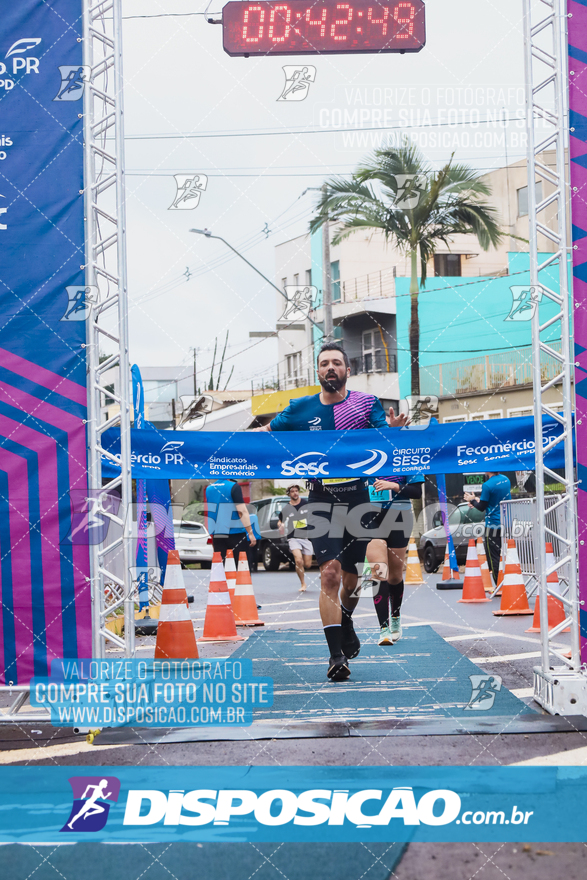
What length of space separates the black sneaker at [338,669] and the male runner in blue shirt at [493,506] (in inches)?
247

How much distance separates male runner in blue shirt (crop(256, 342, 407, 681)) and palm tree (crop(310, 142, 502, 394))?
1703 cm

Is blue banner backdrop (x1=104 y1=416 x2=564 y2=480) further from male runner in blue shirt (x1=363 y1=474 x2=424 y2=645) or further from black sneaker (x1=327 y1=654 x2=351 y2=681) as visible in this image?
black sneaker (x1=327 y1=654 x2=351 y2=681)

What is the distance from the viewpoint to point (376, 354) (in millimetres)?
36156

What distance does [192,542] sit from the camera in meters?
21.8

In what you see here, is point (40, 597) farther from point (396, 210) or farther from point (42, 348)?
point (396, 210)

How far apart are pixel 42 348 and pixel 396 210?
19930 millimetres

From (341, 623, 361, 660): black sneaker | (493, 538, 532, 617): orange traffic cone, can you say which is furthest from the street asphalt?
(493, 538, 532, 617): orange traffic cone

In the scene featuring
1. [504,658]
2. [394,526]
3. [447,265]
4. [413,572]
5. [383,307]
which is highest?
[447,265]

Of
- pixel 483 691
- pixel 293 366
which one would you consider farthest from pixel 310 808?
pixel 293 366

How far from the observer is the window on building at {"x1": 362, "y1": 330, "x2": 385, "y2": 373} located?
118 feet

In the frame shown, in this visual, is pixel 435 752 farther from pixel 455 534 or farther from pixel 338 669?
pixel 455 534

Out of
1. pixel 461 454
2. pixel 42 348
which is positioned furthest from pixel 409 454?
pixel 42 348

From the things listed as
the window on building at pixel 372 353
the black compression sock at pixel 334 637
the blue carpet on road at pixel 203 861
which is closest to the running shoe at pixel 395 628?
the black compression sock at pixel 334 637

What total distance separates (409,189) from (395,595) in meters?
17.6
